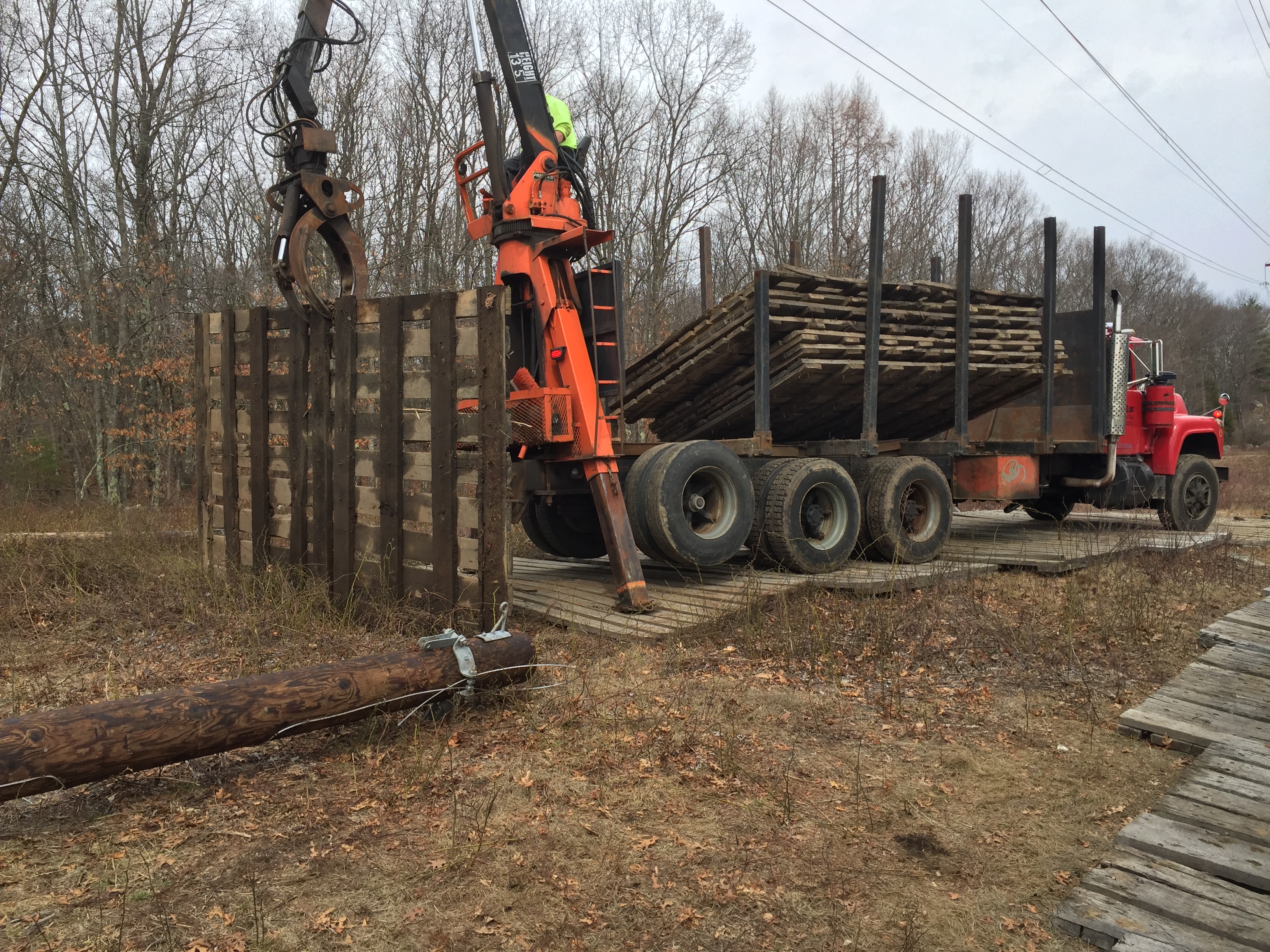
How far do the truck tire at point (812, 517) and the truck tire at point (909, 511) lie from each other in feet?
1.00

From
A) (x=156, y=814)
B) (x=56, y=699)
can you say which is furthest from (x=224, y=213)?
(x=156, y=814)

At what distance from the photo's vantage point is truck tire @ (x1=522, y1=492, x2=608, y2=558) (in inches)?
352

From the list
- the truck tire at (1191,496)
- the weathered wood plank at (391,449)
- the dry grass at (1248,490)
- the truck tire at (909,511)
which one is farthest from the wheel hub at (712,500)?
the dry grass at (1248,490)

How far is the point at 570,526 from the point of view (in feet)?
30.1

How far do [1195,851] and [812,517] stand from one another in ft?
16.8

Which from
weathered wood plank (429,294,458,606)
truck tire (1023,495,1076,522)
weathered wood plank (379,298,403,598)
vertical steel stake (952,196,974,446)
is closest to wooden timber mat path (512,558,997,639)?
weathered wood plank (429,294,458,606)

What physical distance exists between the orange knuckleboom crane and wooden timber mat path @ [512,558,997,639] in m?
0.33

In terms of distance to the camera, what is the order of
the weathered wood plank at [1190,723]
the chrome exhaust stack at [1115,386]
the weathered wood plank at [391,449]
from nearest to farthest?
the weathered wood plank at [1190,723] < the weathered wood plank at [391,449] < the chrome exhaust stack at [1115,386]

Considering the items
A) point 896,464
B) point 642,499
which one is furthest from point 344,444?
point 896,464

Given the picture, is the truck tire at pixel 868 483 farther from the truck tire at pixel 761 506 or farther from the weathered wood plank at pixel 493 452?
the weathered wood plank at pixel 493 452

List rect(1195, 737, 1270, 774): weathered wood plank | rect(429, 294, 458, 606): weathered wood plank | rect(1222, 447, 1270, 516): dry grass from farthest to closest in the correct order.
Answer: rect(1222, 447, 1270, 516): dry grass → rect(429, 294, 458, 606): weathered wood plank → rect(1195, 737, 1270, 774): weathered wood plank

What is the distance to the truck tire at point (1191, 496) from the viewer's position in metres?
12.5

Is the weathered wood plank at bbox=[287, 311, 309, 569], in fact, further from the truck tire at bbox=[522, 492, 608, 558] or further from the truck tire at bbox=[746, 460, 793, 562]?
the truck tire at bbox=[746, 460, 793, 562]

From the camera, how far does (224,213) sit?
843 inches
